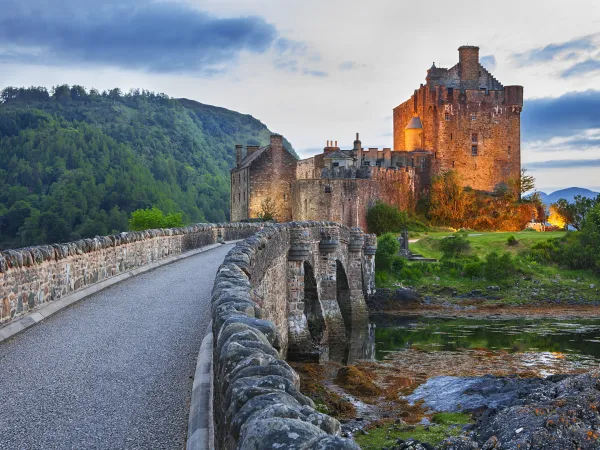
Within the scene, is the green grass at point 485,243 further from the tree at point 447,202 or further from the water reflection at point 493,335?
the water reflection at point 493,335

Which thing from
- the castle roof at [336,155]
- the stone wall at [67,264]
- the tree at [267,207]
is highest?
the castle roof at [336,155]

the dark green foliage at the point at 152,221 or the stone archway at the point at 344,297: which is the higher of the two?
the dark green foliage at the point at 152,221

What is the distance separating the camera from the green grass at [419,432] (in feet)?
43.5

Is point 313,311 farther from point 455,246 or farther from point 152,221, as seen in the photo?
point 152,221

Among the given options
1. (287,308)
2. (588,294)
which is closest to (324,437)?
(287,308)

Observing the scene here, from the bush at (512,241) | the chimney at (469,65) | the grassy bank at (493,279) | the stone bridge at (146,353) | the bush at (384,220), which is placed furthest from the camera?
the chimney at (469,65)

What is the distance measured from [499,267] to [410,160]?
76.6 ft

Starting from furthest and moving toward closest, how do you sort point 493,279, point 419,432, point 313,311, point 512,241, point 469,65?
point 469,65, point 512,241, point 493,279, point 313,311, point 419,432

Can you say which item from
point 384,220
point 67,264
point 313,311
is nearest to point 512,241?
point 384,220

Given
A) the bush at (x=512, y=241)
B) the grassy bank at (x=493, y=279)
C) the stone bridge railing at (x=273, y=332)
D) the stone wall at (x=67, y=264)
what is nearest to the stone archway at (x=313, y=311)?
the stone bridge railing at (x=273, y=332)

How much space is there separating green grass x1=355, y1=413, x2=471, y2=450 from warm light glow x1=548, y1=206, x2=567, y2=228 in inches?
1768

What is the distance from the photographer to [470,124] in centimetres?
6425

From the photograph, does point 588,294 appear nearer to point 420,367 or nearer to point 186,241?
point 420,367

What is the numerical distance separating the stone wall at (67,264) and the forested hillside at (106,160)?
5967 cm
